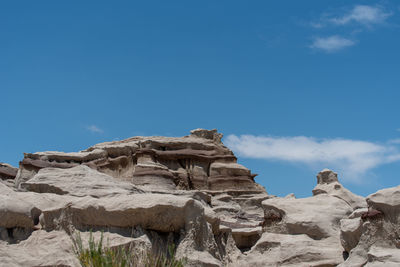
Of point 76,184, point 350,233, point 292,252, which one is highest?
point 76,184

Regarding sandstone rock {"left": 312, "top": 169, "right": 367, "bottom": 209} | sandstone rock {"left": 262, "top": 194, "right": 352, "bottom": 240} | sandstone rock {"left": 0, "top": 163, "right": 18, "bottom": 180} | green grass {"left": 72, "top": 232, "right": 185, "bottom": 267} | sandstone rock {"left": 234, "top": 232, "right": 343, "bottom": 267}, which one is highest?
sandstone rock {"left": 0, "top": 163, "right": 18, "bottom": 180}

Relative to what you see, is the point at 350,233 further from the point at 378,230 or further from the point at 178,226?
the point at 178,226

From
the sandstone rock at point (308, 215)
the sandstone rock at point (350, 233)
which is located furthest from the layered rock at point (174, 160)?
the sandstone rock at point (350, 233)

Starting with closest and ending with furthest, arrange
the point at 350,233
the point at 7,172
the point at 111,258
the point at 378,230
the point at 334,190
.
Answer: the point at 111,258 → the point at 378,230 → the point at 350,233 → the point at 334,190 → the point at 7,172

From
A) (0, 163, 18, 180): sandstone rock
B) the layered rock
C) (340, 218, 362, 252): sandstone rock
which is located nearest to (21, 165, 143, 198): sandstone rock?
(340, 218, 362, 252): sandstone rock

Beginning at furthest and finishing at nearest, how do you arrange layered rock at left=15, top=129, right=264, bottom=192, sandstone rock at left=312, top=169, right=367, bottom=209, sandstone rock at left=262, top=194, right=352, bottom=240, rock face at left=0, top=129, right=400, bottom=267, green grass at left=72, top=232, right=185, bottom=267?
layered rock at left=15, top=129, right=264, bottom=192, sandstone rock at left=312, top=169, right=367, bottom=209, sandstone rock at left=262, top=194, right=352, bottom=240, rock face at left=0, top=129, right=400, bottom=267, green grass at left=72, top=232, right=185, bottom=267

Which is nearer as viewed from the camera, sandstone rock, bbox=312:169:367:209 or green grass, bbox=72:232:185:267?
green grass, bbox=72:232:185:267

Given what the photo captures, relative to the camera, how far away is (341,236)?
14.6 meters

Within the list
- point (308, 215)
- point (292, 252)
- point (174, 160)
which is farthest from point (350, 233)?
point (174, 160)

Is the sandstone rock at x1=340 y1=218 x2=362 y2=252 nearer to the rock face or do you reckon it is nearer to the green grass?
the rock face

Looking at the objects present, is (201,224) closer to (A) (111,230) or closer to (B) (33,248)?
(A) (111,230)

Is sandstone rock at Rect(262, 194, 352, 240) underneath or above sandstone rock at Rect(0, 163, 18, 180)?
underneath

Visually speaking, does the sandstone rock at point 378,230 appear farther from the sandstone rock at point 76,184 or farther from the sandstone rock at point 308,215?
the sandstone rock at point 76,184

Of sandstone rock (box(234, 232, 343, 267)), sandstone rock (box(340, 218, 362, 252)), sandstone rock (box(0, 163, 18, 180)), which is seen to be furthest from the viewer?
sandstone rock (box(0, 163, 18, 180))
